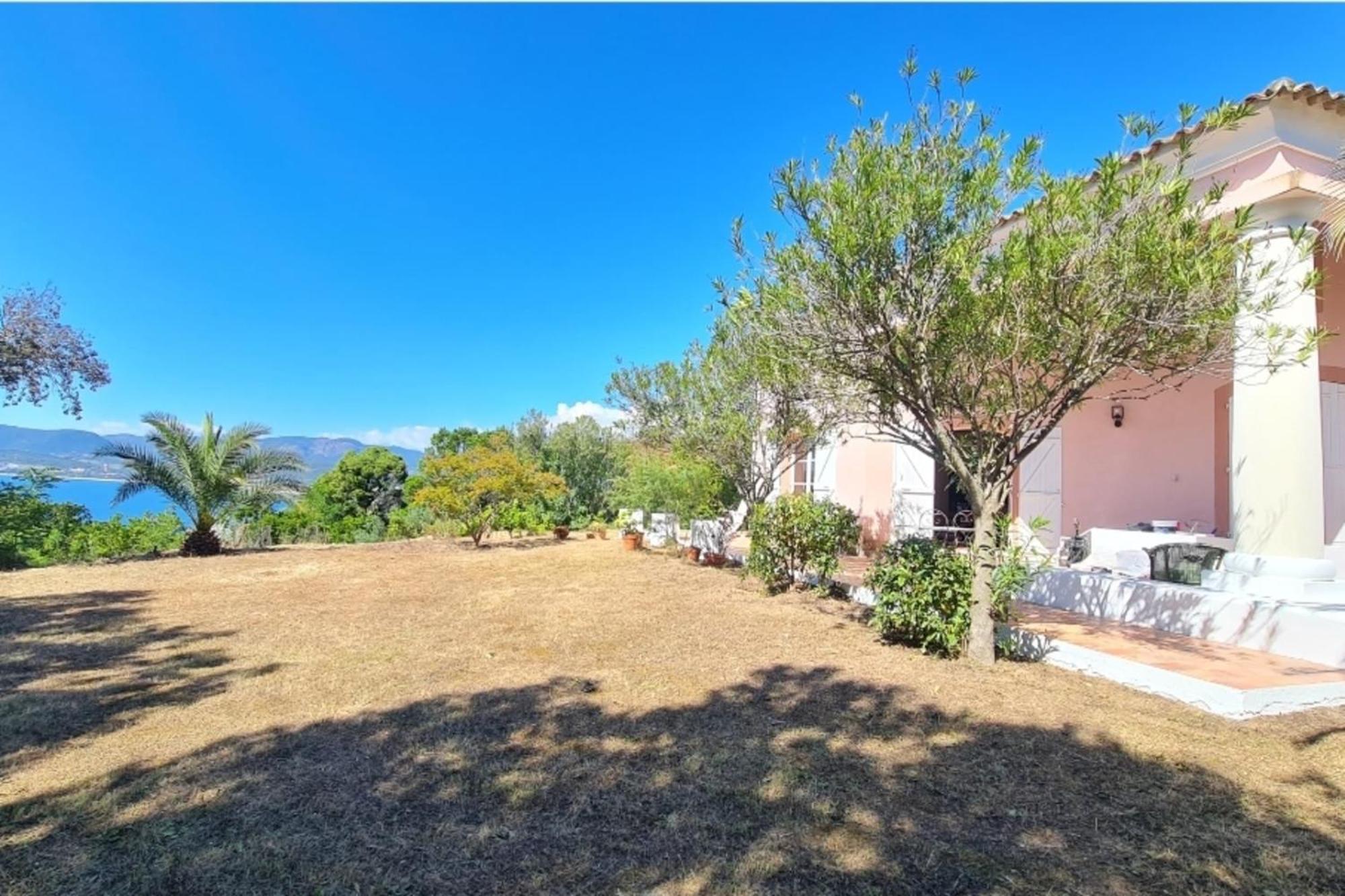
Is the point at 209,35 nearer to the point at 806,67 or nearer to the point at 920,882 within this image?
the point at 806,67

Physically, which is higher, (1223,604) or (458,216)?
(458,216)

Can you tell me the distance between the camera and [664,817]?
115 inches

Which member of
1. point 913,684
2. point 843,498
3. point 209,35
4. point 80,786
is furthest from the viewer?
point 843,498

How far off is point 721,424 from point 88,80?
10659mm

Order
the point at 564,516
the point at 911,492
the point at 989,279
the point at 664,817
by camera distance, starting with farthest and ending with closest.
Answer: the point at 564,516 < the point at 911,492 < the point at 989,279 < the point at 664,817

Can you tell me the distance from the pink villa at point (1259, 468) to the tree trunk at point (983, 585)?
1182 millimetres

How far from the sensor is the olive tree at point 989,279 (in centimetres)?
412

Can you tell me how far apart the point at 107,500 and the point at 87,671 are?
32.3 feet

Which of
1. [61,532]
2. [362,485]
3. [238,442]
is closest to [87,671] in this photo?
[238,442]

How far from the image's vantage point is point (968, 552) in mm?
5664

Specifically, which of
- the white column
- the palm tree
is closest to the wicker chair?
the white column

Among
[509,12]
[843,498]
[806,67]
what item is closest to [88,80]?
[509,12]

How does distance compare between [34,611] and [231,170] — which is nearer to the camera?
[34,611]

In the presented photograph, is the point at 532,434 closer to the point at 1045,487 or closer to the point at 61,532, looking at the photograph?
the point at 61,532
